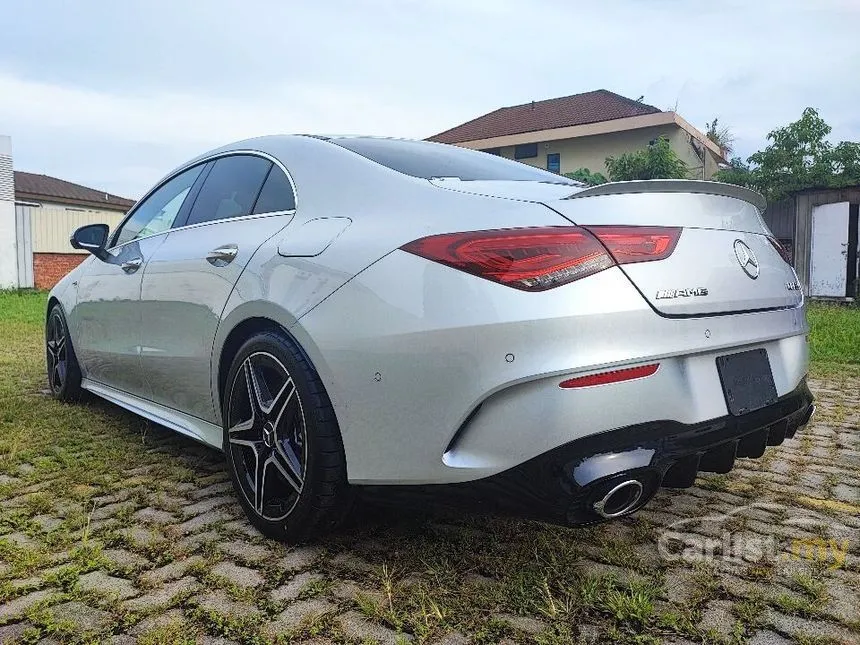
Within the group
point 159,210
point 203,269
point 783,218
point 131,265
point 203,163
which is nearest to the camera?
point 203,269

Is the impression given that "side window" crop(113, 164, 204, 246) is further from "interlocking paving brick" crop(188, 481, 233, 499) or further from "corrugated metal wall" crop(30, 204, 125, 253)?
"corrugated metal wall" crop(30, 204, 125, 253)

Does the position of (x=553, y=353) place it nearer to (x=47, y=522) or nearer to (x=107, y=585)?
(x=107, y=585)

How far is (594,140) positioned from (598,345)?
25.6m

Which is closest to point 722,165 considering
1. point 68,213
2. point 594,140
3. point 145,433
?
point 594,140

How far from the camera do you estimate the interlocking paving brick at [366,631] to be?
176 centimetres

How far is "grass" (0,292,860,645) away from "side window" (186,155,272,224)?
1.16 m

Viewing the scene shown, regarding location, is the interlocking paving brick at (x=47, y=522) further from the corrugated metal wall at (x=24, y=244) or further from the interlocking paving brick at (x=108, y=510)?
the corrugated metal wall at (x=24, y=244)

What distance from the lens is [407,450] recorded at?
1943 mm

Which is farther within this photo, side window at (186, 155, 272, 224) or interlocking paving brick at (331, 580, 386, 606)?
side window at (186, 155, 272, 224)

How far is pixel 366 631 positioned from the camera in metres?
1.80

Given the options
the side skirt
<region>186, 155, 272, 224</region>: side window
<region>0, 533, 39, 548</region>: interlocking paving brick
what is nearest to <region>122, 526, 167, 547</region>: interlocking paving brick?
<region>0, 533, 39, 548</region>: interlocking paving brick

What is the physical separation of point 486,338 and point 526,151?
88.4 feet

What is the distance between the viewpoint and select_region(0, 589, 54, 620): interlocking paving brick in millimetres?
1891

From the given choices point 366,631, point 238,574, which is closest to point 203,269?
point 238,574
